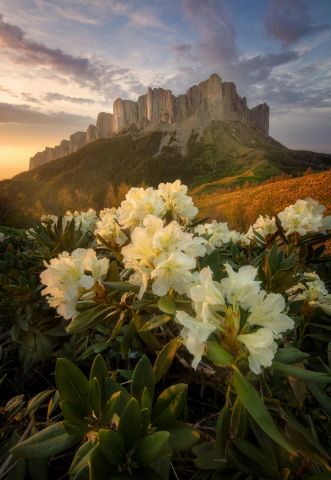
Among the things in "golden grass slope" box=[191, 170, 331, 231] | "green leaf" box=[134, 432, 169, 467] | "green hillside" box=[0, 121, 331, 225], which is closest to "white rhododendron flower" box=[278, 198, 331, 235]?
"green leaf" box=[134, 432, 169, 467]

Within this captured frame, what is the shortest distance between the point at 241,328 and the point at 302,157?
70.1 metres

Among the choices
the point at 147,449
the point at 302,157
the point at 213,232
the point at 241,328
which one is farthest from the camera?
the point at 302,157

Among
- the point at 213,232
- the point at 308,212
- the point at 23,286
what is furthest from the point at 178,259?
the point at 213,232

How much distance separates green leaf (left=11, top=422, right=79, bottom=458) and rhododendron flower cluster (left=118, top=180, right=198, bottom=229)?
0.83 m

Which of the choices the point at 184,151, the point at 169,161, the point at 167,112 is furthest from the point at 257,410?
the point at 167,112

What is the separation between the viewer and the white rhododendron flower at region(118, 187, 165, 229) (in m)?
1.43

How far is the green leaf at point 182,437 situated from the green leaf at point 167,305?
273 mm

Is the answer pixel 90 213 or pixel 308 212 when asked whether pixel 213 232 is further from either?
pixel 90 213

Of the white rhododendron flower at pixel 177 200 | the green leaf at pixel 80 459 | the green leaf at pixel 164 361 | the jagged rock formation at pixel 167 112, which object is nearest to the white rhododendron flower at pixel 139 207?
the white rhododendron flower at pixel 177 200

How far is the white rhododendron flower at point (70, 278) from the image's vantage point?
1.07 metres

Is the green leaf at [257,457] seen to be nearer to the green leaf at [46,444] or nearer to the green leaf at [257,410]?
the green leaf at [257,410]

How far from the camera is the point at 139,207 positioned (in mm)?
1437

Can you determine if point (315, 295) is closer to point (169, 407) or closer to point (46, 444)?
point (169, 407)

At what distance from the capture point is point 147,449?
0.67 meters
